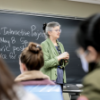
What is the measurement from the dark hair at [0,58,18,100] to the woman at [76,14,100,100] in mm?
282

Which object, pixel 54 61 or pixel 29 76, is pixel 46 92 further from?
pixel 54 61

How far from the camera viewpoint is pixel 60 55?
2111 mm

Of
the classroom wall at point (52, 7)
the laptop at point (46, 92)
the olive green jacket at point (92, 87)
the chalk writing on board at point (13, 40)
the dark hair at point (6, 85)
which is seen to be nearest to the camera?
the dark hair at point (6, 85)

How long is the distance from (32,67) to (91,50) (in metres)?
0.64

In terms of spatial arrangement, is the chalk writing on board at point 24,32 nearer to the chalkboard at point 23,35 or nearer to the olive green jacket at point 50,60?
the chalkboard at point 23,35

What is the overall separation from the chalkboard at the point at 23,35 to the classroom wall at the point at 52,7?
13 cm

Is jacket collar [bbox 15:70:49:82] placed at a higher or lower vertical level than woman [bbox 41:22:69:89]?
higher

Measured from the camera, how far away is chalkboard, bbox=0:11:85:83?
2492 mm

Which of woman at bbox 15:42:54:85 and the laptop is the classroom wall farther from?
the laptop

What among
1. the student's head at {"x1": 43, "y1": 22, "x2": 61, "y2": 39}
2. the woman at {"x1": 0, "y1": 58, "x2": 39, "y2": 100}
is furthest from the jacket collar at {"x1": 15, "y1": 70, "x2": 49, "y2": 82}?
the student's head at {"x1": 43, "y1": 22, "x2": 61, "y2": 39}

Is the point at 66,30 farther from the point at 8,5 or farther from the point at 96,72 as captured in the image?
the point at 96,72

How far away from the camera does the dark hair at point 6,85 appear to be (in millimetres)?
398

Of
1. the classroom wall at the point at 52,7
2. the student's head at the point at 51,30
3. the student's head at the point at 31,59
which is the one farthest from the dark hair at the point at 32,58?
the classroom wall at the point at 52,7

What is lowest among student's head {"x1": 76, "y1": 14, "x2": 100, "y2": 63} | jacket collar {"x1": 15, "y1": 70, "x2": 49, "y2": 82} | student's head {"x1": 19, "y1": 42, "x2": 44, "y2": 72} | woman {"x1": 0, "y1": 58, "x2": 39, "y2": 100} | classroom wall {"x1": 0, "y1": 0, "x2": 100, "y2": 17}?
jacket collar {"x1": 15, "y1": 70, "x2": 49, "y2": 82}
